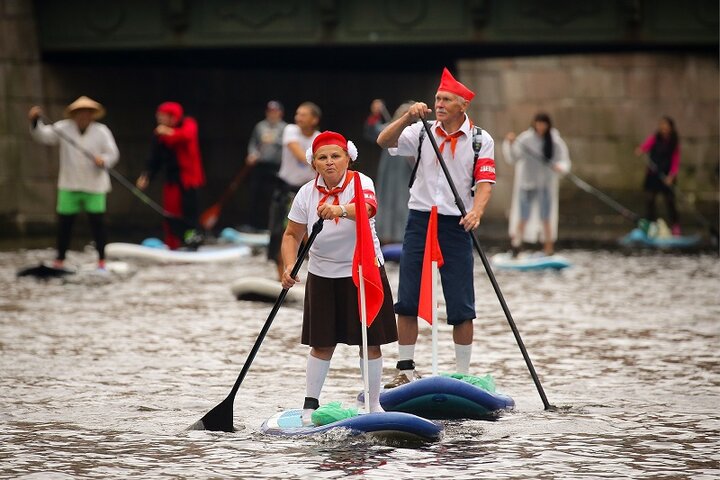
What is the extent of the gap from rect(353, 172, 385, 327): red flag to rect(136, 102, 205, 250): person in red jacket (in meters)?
12.6

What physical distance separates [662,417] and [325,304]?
75.0 inches

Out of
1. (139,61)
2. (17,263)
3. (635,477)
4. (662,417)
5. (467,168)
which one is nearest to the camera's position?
(635,477)

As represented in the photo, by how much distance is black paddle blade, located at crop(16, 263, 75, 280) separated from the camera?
1823 centimetres

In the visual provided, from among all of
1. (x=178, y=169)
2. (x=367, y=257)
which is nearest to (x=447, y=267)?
(x=367, y=257)

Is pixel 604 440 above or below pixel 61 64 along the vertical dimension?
below

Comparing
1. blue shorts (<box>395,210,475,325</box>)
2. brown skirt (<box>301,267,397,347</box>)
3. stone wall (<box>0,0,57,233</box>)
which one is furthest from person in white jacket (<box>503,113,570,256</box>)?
brown skirt (<box>301,267,397,347</box>)

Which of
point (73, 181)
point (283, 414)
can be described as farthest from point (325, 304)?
point (73, 181)

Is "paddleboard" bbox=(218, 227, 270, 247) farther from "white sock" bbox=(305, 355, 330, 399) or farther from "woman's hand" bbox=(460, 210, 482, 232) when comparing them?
"white sock" bbox=(305, 355, 330, 399)

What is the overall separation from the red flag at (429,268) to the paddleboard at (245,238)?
1567cm

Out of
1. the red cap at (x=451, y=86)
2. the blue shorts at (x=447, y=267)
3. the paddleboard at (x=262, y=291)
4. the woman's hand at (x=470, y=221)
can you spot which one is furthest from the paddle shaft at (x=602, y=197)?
the woman's hand at (x=470, y=221)

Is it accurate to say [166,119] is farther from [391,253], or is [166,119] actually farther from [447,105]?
[447,105]

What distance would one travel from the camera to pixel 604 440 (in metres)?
8.42

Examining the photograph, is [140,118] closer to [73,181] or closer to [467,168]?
[73,181]

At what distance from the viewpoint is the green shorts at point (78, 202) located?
59.7ft
